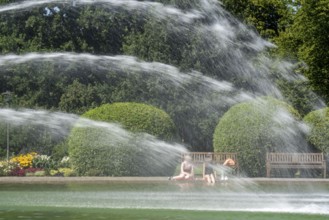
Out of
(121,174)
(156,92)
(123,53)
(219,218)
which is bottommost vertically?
(219,218)

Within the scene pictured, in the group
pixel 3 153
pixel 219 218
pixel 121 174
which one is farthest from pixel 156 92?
pixel 219 218

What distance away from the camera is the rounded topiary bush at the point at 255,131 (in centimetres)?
3105

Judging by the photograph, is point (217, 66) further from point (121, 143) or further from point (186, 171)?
point (186, 171)

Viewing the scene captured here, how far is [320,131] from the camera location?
32938 millimetres

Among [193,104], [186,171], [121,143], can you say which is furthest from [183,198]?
[193,104]

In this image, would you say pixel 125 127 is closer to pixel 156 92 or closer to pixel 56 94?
pixel 156 92

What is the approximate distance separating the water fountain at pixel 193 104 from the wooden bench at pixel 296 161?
1.14 meters

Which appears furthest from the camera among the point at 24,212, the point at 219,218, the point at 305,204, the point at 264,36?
the point at 264,36

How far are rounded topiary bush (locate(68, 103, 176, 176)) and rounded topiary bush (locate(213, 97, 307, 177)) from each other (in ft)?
8.23

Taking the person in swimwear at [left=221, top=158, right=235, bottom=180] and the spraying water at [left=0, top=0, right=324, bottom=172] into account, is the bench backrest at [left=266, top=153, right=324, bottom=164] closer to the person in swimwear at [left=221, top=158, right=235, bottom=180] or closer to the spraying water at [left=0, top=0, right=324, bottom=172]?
the person in swimwear at [left=221, top=158, right=235, bottom=180]

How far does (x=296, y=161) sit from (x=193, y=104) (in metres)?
10.7

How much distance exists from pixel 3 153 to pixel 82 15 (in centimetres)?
992

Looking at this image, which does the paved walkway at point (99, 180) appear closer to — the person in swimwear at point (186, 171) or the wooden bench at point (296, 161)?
the wooden bench at point (296, 161)

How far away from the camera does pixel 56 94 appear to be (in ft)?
152
